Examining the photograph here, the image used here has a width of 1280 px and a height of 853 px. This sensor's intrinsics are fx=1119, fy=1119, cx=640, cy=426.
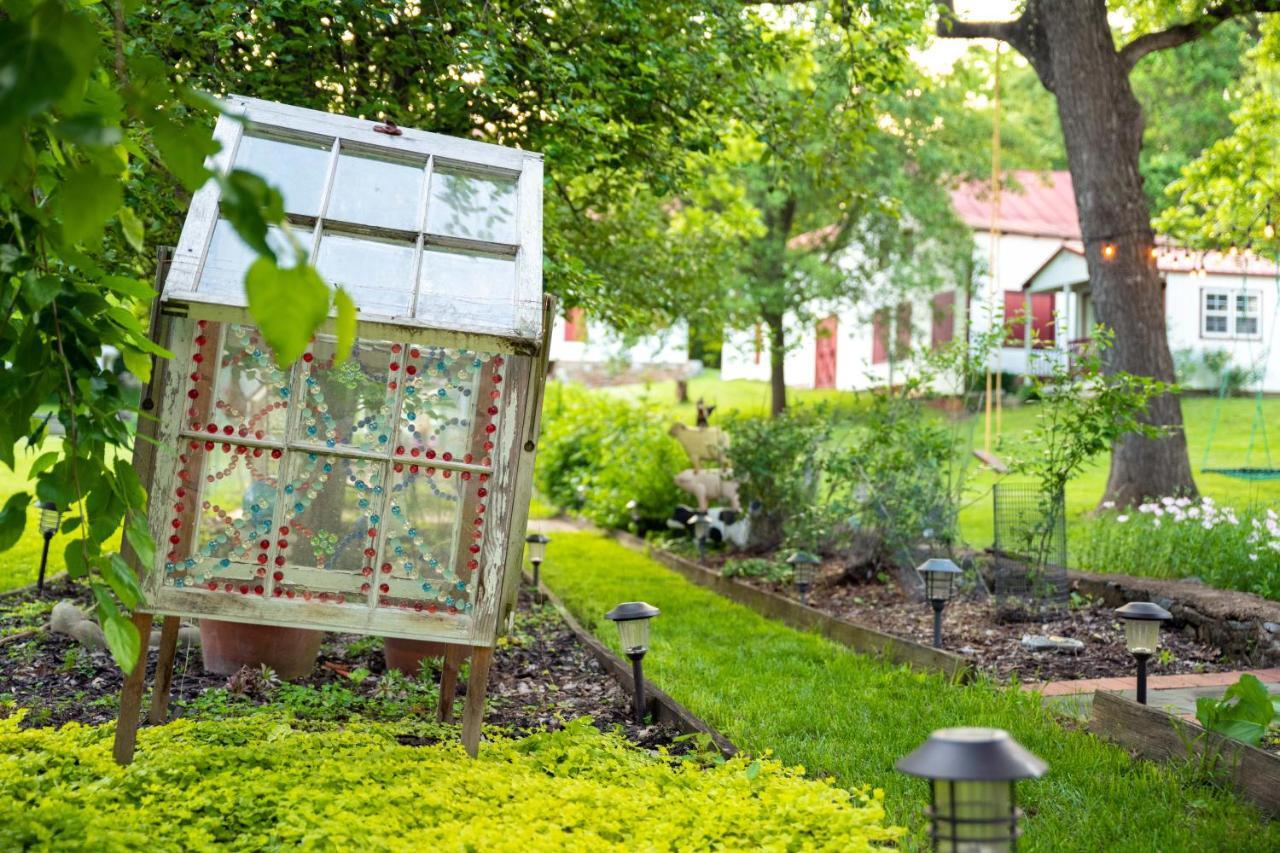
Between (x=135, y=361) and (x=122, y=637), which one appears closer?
(x=122, y=637)

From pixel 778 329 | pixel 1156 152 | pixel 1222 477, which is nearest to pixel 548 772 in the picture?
pixel 1222 477

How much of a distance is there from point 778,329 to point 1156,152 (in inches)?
551

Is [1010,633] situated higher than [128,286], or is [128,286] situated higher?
[128,286]

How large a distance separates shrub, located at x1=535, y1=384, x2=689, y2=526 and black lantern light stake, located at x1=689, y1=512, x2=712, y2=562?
64.5 inches

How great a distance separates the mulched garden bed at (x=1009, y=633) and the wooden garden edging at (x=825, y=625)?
0.19 metres

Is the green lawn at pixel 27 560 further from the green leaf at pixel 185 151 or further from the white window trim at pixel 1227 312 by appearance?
the white window trim at pixel 1227 312

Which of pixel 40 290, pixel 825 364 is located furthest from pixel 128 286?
pixel 825 364


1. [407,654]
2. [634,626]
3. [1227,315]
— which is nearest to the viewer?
[634,626]

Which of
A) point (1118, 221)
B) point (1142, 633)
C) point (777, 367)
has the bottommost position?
point (1142, 633)

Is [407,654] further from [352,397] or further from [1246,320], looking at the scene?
[1246,320]

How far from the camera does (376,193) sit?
4.00 metres

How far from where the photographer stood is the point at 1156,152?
1198 inches

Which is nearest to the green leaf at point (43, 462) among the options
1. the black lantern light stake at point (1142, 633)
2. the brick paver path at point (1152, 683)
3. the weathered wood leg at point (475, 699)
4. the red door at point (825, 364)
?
the weathered wood leg at point (475, 699)

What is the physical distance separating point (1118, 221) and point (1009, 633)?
632cm
